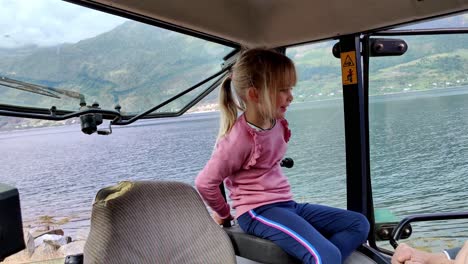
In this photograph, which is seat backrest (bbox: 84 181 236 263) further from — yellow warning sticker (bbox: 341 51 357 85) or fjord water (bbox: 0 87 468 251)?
yellow warning sticker (bbox: 341 51 357 85)

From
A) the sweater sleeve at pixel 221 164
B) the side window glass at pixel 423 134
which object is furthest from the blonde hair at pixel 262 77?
the side window glass at pixel 423 134

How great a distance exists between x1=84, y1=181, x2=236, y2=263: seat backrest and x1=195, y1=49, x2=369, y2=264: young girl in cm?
23

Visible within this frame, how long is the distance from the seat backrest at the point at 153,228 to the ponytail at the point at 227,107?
1.34ft

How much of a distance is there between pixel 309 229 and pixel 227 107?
0.68 m

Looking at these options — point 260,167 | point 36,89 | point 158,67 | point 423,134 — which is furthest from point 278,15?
point 423,134

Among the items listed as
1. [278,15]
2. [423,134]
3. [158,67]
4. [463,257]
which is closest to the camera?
[463,257]

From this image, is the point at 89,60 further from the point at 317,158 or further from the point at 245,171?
the point at 317,158

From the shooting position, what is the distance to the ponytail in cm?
200

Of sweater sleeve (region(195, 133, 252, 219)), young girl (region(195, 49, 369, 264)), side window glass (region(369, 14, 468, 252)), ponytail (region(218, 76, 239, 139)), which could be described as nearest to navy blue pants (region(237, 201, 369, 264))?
young girl (region(195, 49, 369, 264))

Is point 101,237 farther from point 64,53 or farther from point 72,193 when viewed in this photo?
point 72,193

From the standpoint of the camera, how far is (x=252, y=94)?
1933 mm

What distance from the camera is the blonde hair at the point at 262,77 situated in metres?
1.89

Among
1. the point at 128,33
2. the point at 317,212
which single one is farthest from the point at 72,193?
the point at 317,212

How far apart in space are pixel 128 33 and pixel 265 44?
2.59 feet
